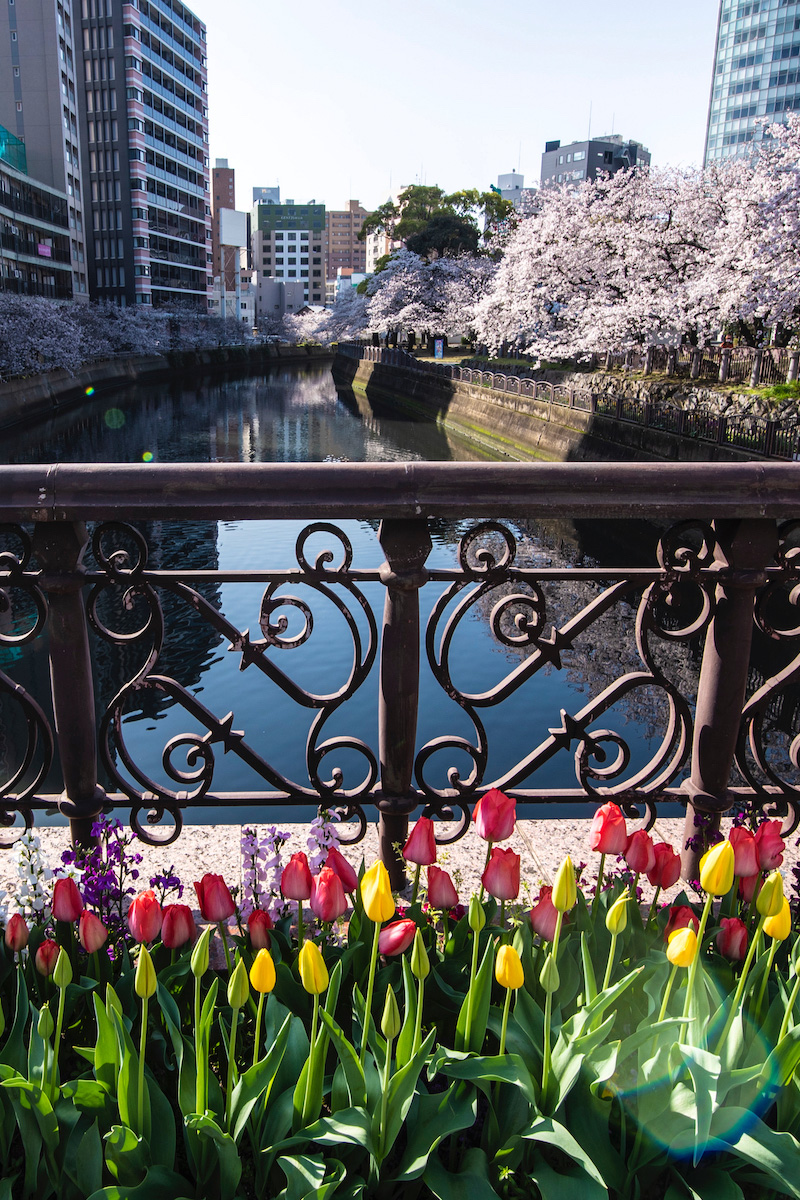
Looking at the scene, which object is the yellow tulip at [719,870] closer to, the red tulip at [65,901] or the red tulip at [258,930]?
the red tulip at [258,930]

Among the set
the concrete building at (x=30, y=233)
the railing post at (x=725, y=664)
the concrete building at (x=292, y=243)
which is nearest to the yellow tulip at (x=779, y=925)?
the railing post at (x=725, y=664)

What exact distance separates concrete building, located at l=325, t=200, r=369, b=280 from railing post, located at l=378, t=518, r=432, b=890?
178 metres

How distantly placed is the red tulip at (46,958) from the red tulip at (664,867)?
1.05 m

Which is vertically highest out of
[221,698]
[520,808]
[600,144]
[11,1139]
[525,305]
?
[600,144]

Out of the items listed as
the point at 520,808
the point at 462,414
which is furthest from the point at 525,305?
the point at 520,808

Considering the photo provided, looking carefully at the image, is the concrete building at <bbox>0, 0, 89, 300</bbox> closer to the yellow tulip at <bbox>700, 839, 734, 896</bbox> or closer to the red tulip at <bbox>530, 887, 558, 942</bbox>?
the red tulip at <bbox>530, 887, 558, 942</bbox>

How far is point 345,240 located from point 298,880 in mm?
182966

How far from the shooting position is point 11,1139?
135cm

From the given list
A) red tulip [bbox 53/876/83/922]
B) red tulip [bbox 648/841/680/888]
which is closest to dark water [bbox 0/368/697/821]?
red tulip [bbox 53/876/83/922]

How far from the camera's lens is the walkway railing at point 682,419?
50.6ft

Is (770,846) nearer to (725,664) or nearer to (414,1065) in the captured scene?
(725,664)

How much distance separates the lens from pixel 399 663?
6.60 feet

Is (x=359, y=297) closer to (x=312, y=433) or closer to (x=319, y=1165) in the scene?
(x=312, y=433)

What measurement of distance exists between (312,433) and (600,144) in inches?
3546
